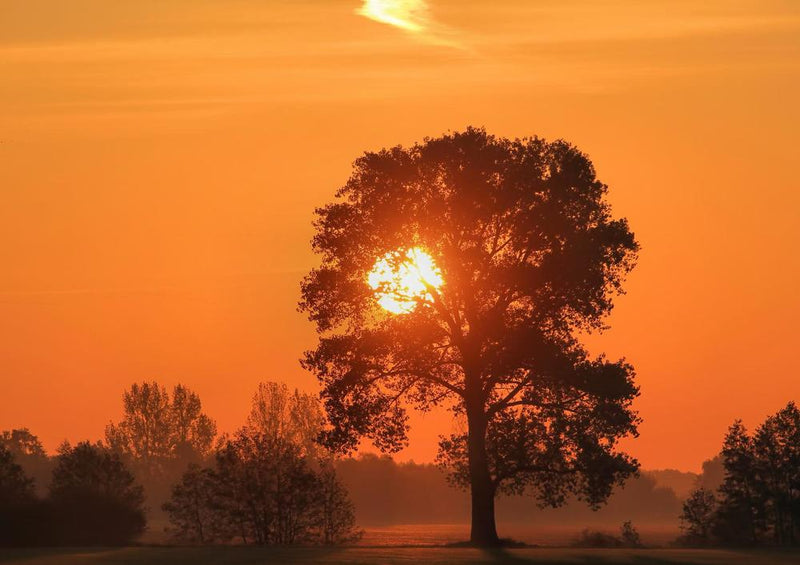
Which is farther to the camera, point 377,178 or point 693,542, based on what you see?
point 693,542

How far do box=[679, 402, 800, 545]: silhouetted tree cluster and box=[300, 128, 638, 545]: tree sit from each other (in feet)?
45.1

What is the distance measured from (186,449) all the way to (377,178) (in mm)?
131683

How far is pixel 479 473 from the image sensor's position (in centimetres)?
7525

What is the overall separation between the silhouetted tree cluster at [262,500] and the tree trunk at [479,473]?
11865mm

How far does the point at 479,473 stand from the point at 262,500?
596 inches

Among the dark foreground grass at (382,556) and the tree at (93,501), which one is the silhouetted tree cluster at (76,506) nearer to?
the tree at (93,501)

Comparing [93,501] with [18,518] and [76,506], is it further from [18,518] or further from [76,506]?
[18,518]

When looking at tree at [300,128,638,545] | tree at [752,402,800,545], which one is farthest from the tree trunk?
tree at [752,402,800,545]

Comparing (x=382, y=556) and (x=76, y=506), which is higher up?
(x=76, y=506)

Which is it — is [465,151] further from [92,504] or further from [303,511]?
[92,504]

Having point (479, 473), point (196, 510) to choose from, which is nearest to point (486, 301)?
point (479, 473)

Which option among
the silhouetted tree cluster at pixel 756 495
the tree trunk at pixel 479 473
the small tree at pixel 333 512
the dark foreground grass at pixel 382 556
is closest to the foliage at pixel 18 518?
the dark foreground grass at pixel 382 556

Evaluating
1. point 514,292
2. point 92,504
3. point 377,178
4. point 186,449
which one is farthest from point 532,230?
point 186,449

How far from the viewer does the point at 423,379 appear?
76812 millimetres
